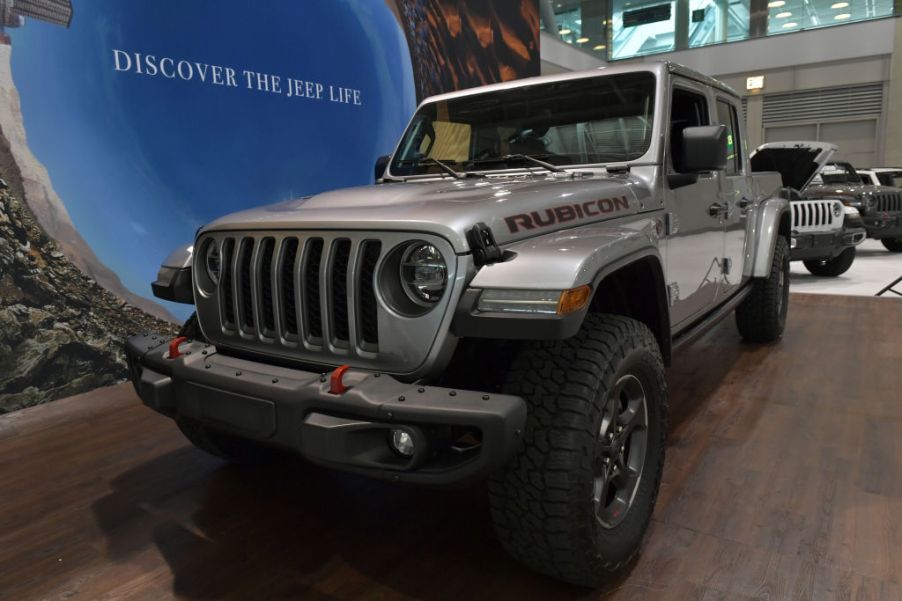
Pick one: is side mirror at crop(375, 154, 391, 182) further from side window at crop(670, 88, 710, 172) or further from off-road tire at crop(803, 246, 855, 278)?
off-road tire at crop(803, 246, 855, 278)

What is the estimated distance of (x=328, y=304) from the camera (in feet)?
5.50

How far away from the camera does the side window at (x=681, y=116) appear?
2609 millimetres

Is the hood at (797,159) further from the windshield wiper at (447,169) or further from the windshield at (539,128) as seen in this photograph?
the windshield wiper at (447,169)

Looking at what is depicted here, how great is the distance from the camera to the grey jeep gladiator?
1.48 meters

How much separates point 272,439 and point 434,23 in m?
5.37

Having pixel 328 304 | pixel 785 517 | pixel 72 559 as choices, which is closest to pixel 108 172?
pixel 72 559

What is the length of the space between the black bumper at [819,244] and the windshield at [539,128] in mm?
5295

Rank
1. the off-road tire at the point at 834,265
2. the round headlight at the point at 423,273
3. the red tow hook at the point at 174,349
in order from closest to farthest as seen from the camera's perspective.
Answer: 1. the round headlight at the point at 423,273
2. the red tow hook at the point at 174,349
3. the off-road tire at the point at 834,265

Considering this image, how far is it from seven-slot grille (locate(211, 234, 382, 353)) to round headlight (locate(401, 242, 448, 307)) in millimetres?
83

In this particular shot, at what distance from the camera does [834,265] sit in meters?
8.06

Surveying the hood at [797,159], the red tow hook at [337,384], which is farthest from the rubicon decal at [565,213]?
the hood at [797,159]

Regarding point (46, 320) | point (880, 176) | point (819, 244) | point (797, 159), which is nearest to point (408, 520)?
point (46, 320)

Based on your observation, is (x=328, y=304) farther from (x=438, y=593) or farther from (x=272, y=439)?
(x=438, y=593)

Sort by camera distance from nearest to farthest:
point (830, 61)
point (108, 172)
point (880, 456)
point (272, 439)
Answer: point (272, 439) → point (880, 456) → point (108, 172) → point (830, 61)
